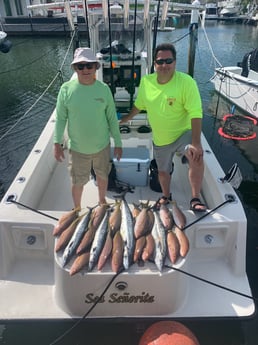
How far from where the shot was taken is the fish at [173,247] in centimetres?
252

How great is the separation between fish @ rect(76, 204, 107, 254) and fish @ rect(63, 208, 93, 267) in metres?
0.03

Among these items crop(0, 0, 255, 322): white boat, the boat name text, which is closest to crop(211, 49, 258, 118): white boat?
crop(0, 0, 255, 322): white boat

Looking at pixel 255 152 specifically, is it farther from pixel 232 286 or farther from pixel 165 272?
pixel 165 272

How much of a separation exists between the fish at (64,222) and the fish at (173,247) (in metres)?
0.88

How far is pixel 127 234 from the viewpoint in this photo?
267cm

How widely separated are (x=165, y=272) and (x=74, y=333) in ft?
4.23

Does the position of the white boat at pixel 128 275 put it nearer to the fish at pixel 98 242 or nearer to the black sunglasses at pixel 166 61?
the fish at pixel 98 242

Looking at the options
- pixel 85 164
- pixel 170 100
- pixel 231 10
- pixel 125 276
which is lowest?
pixel 231 10

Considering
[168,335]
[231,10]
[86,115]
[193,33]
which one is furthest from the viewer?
[231,10]

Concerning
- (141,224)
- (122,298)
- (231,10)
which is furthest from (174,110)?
(231,10)

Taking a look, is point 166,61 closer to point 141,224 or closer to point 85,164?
point 85,164

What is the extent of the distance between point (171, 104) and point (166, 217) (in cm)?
109

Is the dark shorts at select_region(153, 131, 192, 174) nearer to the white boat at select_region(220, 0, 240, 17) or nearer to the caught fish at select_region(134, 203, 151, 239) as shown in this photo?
the caught fish at select_region(134, 203, 151, 239)

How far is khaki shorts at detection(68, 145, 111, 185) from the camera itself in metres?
3.27
